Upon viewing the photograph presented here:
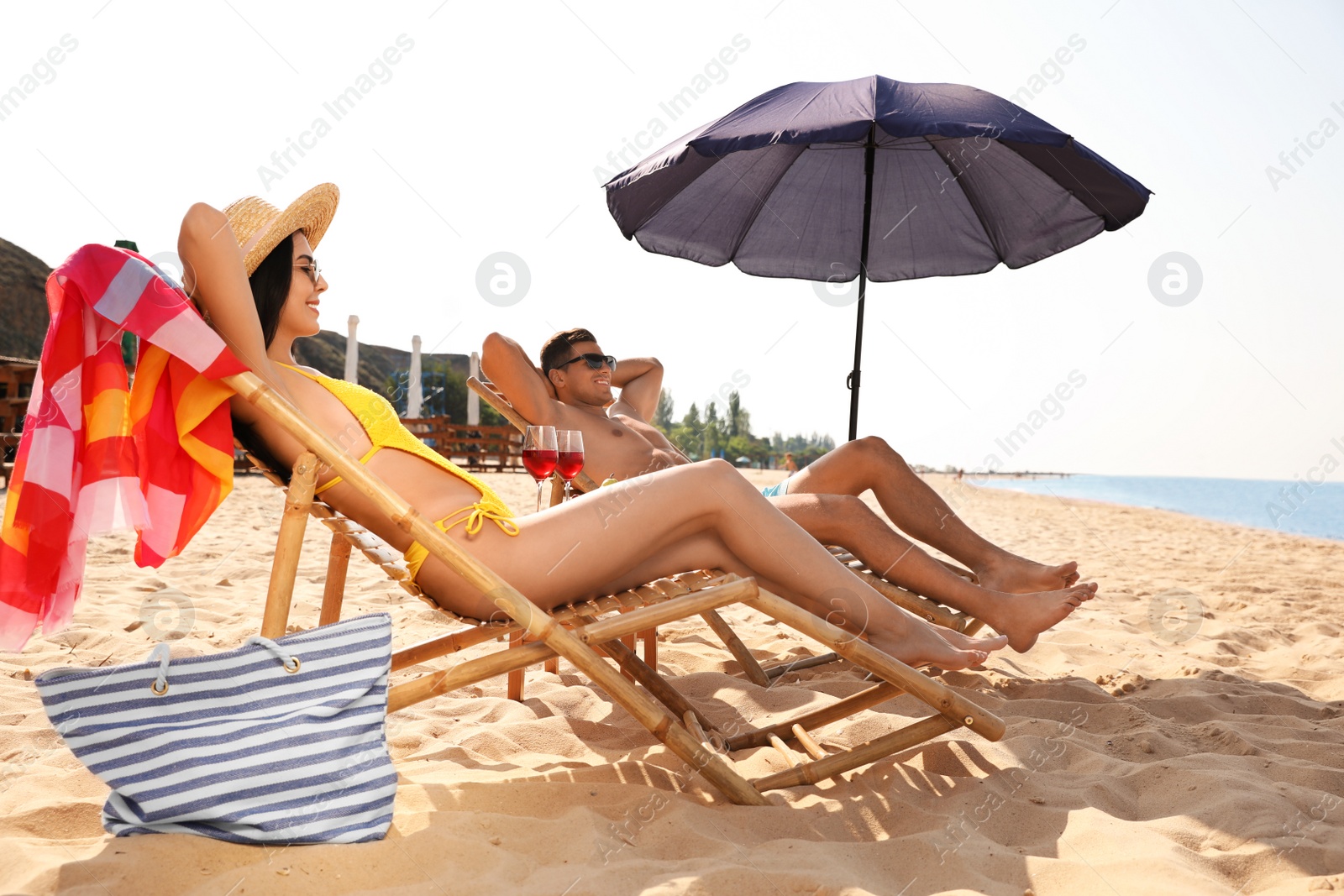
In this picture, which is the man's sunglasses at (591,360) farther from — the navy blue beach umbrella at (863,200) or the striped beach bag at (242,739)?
the striped beach bag at (242,739)

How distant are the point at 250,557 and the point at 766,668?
119 inches

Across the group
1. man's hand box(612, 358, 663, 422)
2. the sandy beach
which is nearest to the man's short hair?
man's hand box(612, 358, 663, 422)

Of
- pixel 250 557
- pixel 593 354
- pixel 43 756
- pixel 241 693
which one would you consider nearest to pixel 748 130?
pixel 593 354

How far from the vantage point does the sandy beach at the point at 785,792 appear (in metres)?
1.48

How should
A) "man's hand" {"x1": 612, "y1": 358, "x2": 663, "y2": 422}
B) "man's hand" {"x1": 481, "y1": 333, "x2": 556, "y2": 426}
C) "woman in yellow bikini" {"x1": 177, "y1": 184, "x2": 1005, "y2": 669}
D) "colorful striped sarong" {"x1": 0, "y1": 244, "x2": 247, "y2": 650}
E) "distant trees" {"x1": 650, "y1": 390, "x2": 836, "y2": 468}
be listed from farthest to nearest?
"distant trees" {"x1": 650, "y1": 390, "x2": 836, "y2": 468}
"man's hand" {"x1": 612, "y1": 358, "x2": 663, "y2": 422}
"man's hand" {"x1": 481, "y1": 333, "x2": 556, "y2": 426}
"woman in yellow bikini" {"x1": 177, "y1": 184, "x2": 1005, "y2": 669}
"colorful striped sarong" {"x1": 0, "y1": 244, "x2": 247, "y2": 650}

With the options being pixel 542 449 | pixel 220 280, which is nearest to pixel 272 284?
pixel 220 280

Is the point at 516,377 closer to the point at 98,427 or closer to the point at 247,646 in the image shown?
the point at 98,427

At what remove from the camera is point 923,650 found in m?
2.14

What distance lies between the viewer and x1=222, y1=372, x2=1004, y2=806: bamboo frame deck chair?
1.65m

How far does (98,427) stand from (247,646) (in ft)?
1.69

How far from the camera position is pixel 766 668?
3215 mm

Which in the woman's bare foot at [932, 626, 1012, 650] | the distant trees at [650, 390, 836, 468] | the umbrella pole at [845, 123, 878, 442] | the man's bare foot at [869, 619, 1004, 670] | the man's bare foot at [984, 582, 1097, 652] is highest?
the umbrella pole at [845, 123, 878, 442]

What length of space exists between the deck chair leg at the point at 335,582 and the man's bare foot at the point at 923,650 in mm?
1397

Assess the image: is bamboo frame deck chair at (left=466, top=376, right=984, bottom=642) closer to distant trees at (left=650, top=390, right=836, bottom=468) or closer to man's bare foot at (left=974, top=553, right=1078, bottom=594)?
man's bare foot at (left=974, top=553, right=1078, bottom=594)
